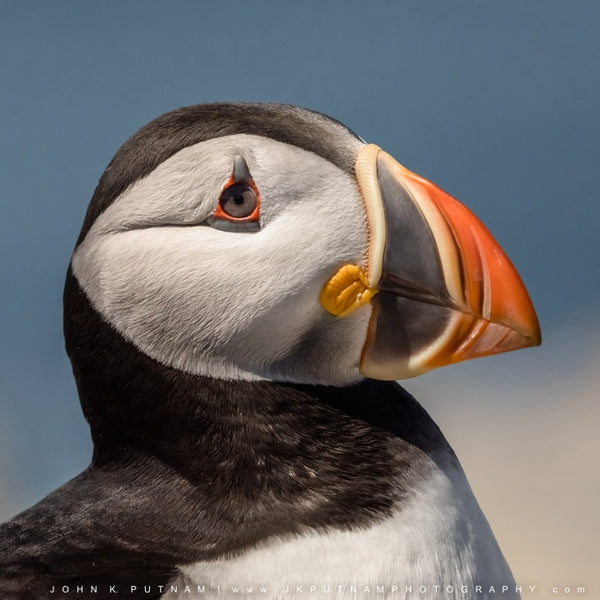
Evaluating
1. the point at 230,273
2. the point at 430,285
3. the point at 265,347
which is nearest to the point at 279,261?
the point at 230,273

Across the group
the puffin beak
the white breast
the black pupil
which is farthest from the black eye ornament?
the white breast

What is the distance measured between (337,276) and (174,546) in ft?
2.90

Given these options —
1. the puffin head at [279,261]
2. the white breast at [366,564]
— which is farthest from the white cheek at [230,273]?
the white breast at [366,564]

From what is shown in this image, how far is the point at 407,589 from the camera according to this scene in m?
3.69

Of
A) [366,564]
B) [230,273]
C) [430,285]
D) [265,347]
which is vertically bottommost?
[366,564]

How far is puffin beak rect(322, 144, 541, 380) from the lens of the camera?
386 centimetres

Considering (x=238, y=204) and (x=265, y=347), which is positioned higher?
(x=238, y=204)

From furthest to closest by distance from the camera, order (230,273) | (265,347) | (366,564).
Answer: (265,347) → (230,273) → (366,564)

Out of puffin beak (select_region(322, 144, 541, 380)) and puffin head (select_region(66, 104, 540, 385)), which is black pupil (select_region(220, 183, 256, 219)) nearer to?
puffin head (select_region(66, 104, 540, 385))

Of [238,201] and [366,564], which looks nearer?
[366,564]

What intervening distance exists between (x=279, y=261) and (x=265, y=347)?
0.88 feet

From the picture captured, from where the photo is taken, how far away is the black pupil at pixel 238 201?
383 centimetres

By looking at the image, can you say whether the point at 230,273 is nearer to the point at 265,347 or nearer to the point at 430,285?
the point at 265,347

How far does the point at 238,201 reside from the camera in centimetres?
384
